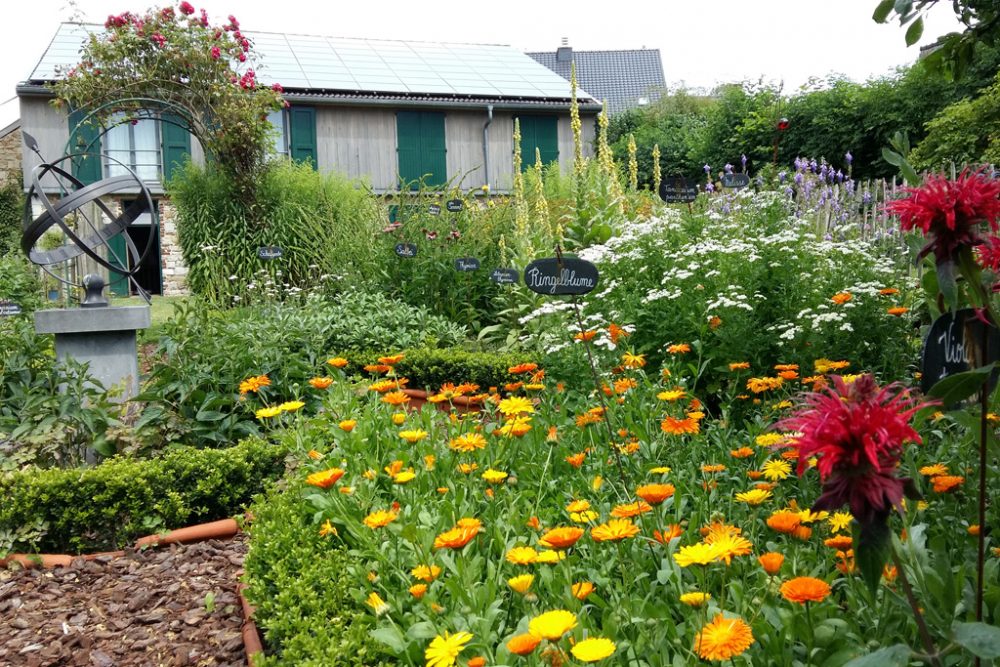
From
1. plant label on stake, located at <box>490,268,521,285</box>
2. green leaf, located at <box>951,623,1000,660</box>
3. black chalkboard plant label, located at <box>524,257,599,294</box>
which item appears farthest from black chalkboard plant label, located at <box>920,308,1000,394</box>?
plant label on stake, located at <box>490,268,521,285</box>

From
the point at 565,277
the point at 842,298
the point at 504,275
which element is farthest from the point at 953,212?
the point at 504,275

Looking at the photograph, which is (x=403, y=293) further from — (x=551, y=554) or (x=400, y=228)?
(x=551, y=554)

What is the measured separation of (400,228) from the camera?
8445mm

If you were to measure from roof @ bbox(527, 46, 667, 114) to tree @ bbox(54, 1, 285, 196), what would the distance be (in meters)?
27.5

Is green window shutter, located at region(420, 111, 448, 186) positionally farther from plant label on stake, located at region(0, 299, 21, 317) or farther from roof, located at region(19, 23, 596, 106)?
plant label on stake, located at region(0, 299, 21, 317)

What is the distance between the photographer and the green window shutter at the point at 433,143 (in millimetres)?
18297

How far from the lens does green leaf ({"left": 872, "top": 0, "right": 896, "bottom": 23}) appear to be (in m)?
1.82

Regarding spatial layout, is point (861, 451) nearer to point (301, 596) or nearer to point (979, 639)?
point (979, 639)

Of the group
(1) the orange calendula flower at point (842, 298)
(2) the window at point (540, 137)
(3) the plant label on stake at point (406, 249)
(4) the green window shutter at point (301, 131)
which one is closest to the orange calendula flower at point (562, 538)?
(1) the orange calendula flower at point (842, 298)

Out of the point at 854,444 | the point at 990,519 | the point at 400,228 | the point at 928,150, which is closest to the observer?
the point at 854,444

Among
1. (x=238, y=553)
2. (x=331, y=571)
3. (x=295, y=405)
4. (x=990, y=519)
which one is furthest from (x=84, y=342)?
(x=990, y=519)

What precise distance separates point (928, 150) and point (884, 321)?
1083 centimetres

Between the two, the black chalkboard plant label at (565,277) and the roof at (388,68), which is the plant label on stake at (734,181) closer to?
the black chalkboard plant label at (565,277)

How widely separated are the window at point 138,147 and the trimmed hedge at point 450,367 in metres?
13.2
